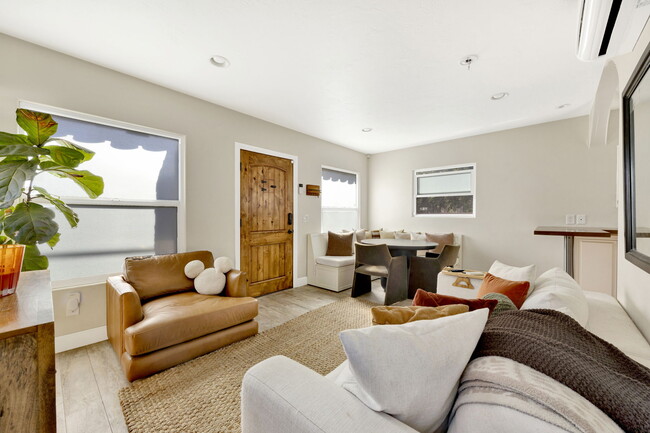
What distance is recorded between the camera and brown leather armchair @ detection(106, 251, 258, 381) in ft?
6.00

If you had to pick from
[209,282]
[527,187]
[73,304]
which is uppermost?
[527,187]

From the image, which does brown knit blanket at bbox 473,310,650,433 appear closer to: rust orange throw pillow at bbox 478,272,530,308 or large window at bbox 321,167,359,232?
rust orange throw pillow at bbox 478,272,530,308

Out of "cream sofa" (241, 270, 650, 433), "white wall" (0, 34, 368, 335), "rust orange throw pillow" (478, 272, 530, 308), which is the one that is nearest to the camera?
"cream sofa" (241, 270, 650, 433)

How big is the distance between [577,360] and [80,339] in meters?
3.31

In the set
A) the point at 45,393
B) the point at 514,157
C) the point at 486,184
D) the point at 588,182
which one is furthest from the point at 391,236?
the point at 45,393

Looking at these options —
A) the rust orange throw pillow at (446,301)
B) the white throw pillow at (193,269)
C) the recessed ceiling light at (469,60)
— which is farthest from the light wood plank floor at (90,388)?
the recessed ceiling light at (469,60)

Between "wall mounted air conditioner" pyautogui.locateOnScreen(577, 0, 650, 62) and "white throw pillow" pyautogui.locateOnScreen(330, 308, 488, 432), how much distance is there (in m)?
1.57

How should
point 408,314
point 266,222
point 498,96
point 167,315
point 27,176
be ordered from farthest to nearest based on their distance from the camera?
point 266,222
point 498,96
point 167,315
point 27,176
point 408,314

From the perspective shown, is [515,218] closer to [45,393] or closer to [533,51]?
[533,51]

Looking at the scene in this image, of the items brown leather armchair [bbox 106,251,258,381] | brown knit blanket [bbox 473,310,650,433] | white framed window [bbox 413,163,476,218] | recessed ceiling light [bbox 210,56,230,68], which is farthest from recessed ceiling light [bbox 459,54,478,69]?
brown leather armchair [bbox 106,251,258,381]

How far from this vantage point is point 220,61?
2338mm

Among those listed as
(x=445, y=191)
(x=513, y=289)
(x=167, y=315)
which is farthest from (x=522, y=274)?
(x=445, y=191)

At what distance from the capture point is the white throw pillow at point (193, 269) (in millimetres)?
2566

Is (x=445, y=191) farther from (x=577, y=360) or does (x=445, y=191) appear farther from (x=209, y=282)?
(x=577, y=360)
